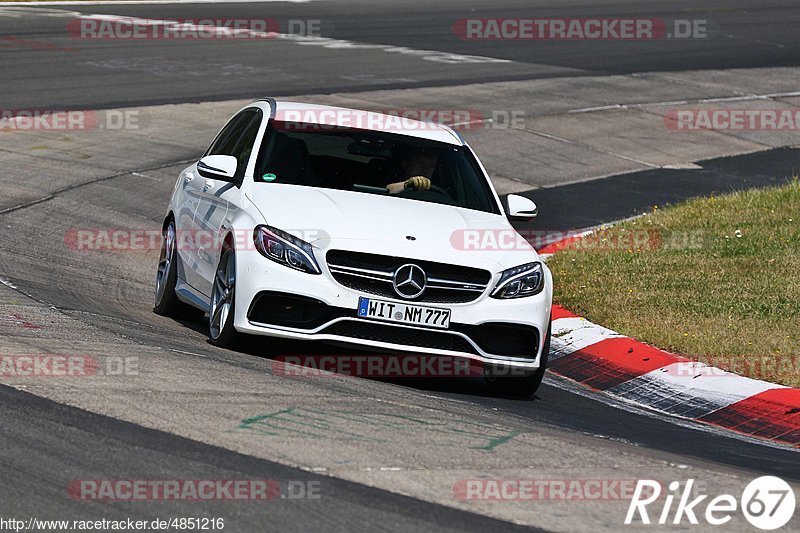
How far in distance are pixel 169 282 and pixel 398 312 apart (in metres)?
2.49

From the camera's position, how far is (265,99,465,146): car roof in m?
9.80


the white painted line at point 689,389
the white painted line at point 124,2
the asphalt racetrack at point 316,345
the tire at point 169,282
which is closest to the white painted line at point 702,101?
the asphalt racetrack at point 316,345

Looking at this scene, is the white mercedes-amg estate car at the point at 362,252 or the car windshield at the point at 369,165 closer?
the white mercedes-amg estate car at the point at 362,252

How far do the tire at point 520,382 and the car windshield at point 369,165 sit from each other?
1.23 meters

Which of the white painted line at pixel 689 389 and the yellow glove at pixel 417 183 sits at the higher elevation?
the yellow glove at pixel 417 183

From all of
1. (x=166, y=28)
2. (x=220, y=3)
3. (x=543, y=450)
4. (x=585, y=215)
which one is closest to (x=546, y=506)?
(x=543, y=450)

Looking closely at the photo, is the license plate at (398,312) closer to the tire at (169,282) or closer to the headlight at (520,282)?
the headlight at (520,282)

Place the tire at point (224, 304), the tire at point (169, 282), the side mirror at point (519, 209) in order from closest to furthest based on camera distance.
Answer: the tire at point (224, 304), the side mirror at point (519, 209), the tire at point (169, 282)

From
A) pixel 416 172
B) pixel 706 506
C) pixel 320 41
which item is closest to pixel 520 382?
pixel 416 172

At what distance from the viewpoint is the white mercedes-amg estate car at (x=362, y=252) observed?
823 cm

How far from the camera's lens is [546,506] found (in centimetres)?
569

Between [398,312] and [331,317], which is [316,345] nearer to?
[331,317]

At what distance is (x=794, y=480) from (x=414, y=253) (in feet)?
8.39

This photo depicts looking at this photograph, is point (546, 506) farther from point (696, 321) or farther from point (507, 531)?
point (696, 321)
